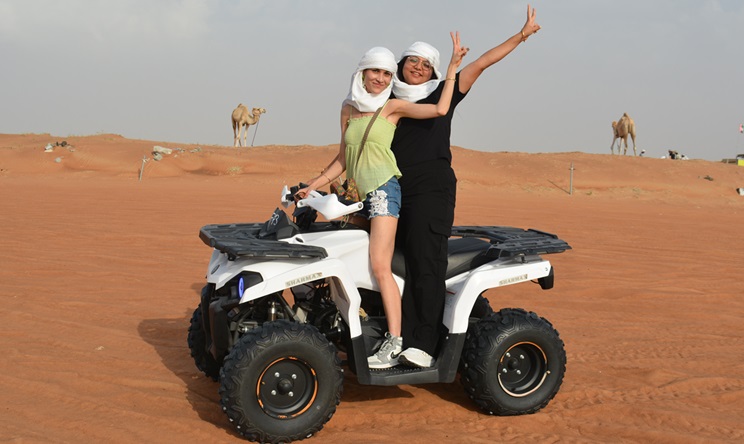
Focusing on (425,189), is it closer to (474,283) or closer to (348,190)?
(348,190)

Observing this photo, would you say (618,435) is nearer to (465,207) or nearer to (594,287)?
(594,287)

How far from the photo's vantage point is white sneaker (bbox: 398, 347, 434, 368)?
191 inches

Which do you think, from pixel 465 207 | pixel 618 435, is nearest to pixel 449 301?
pixel 618 435

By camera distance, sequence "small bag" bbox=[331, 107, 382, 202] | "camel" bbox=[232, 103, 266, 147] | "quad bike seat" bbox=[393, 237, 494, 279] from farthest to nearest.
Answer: "camel" bbox=[232, 103, 266, 147] → "quad bike seat" bbox=[393, 237, 494, 279] → "small bag" bbox=[331, 107, 382, 202]

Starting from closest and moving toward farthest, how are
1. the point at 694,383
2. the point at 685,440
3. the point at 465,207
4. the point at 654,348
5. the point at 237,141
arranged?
1. the point at 685,440
2. the point at 694,383
3. the point at 654,348
4. the point at 465,207
5. the point at 237,141

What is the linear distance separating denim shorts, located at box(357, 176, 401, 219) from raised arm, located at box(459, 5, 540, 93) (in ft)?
2.55

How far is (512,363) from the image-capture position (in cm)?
513

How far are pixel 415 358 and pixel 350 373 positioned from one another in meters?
1.12

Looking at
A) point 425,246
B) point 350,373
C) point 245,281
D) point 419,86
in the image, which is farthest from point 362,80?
point 350,373

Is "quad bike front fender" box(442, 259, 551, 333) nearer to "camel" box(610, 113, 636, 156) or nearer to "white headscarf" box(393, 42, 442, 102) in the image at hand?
"white headscarf" box(393, 42, 442, 102)

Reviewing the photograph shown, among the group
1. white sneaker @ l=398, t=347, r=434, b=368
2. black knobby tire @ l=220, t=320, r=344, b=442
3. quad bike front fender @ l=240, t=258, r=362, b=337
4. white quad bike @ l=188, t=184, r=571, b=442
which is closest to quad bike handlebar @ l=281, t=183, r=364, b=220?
white quad bike @ l=188, t=184, r=571, b=442

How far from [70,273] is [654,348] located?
664 cm

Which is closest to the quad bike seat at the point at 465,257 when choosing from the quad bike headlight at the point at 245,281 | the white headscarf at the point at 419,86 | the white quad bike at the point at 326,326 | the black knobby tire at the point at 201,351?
the white quad bike at the point at 326,326

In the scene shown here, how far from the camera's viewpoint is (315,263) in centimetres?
463
